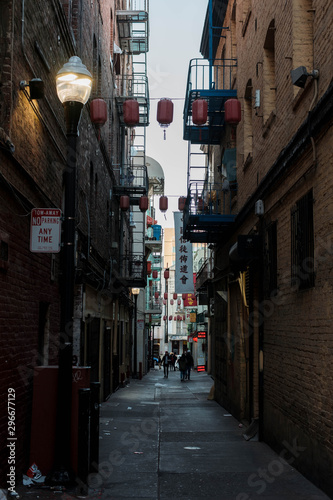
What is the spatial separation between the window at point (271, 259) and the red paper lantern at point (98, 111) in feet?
21.3

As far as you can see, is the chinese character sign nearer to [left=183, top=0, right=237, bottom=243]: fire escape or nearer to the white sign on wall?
[left=183, top=0, right=237, bottom=243]: fire escape

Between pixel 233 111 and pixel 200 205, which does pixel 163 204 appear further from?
pixel 233 111

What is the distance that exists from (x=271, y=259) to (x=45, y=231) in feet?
15.8

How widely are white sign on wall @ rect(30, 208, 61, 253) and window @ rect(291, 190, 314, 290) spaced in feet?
11.2

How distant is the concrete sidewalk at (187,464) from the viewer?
755cm

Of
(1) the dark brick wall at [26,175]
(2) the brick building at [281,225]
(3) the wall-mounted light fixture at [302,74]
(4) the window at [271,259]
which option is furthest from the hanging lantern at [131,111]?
(3) the wall-mounted light fixture at [302,74]

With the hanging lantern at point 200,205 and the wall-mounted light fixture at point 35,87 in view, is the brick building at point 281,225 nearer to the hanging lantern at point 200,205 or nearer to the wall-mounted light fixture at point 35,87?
the hanging lantern at point 200,205

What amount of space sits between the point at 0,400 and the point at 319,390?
3.93 metres

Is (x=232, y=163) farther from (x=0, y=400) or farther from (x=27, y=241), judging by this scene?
(x=0, y=400)

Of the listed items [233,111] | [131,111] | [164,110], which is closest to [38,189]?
[233,111]

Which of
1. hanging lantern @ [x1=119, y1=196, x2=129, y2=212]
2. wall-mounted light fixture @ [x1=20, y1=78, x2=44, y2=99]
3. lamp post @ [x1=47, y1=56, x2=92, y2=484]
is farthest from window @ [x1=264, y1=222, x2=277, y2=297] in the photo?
hanging lantern @ [x1=119, y1=196, x2=129, y2=212]

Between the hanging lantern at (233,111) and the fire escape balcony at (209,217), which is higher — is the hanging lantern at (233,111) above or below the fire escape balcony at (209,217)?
above

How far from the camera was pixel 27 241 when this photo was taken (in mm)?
8352

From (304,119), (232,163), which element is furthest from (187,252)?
(304,119)
